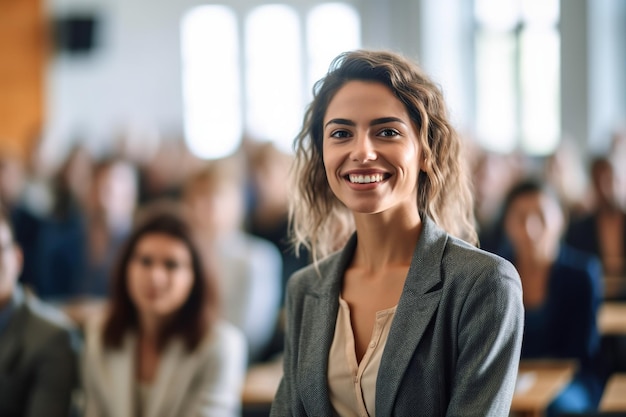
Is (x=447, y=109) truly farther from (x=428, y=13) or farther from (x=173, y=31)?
(x=173, y=31)

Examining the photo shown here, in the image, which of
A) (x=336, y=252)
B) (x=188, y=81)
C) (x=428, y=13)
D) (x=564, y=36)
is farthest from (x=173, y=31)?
(x=336, y=252)

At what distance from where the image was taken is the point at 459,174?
6.24 feet

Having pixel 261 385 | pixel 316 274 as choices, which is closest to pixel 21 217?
pixel 261 385

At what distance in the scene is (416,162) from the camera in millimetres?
1809

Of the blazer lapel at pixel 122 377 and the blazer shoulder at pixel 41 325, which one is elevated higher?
the blazer shoulder at pixel 41 325

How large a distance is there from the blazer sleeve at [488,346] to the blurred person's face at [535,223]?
2.45m

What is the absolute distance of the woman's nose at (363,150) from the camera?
1.74 meters

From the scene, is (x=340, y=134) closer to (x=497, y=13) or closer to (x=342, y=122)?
(x=342, y=122)

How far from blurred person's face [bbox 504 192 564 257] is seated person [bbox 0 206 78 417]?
6.68ft

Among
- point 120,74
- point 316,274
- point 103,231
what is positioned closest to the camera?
point 316,274

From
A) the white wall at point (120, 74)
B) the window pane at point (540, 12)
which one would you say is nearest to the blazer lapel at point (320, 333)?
the window pane at point (540, 12)

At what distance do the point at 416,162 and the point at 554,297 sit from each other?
237 cm

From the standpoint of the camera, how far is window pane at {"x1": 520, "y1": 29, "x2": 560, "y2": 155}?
10.7 metres

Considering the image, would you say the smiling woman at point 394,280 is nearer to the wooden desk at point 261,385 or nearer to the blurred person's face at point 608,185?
the wooden desk at point 261,385
